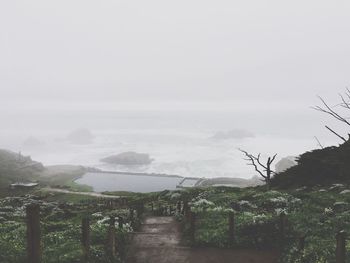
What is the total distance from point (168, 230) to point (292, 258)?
9202mm

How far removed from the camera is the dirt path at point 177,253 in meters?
17.7

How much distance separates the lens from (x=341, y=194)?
34.4m

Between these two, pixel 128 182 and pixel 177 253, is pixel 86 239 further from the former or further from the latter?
pixel 128 182

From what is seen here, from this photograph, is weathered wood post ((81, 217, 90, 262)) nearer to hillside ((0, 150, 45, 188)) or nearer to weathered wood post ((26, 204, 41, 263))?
weathered wood post ((26, 204, 41, 263))

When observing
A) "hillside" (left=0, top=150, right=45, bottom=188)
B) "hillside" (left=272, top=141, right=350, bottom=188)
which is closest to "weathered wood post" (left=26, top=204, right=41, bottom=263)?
"hillside" (left=272, top=141, right=350, bottom=188)

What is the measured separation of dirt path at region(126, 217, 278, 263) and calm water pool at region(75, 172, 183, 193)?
75.3m

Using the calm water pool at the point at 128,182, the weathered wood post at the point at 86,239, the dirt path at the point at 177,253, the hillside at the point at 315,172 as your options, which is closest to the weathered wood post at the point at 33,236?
the weathered wood post at the point at 86,239

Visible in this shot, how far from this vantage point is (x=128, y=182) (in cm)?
10931

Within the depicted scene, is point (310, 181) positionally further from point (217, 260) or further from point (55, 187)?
point (55, 187)

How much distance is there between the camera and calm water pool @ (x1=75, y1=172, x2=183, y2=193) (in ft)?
328

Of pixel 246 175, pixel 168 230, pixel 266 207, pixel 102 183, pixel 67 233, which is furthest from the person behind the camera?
pixel 246 175

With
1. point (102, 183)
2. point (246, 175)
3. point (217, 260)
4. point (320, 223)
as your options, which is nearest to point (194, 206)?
point (320, 223)

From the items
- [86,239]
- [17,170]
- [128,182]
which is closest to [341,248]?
[86,239]

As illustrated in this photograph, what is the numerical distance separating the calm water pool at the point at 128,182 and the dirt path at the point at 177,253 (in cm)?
7528
